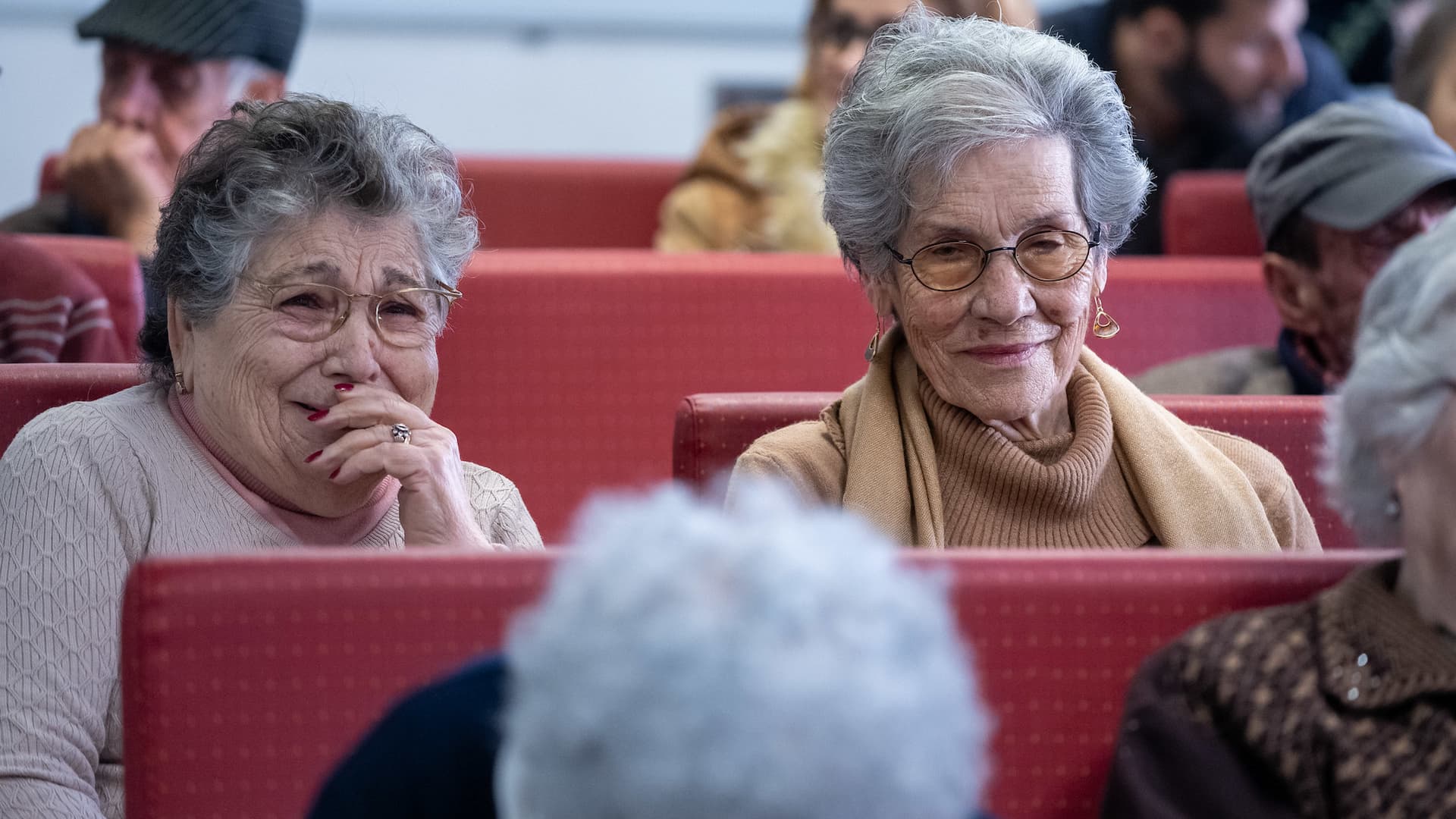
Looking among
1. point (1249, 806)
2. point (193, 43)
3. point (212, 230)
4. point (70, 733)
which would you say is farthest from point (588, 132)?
point (1249, 806)

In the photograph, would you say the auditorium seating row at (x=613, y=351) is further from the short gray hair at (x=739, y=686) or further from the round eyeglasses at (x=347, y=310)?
the short gray hair at (x=739, y=686)

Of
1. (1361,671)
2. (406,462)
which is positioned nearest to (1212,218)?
(406,462)

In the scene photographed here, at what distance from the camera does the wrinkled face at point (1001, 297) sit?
5.66ft

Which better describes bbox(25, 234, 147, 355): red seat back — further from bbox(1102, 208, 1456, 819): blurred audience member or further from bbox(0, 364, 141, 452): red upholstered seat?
bbox(1102, 208, 1456, 819): blurred audience member

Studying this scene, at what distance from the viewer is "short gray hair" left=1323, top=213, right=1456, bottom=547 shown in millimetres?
1159

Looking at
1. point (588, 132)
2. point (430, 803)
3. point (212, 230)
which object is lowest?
point (588, 132)

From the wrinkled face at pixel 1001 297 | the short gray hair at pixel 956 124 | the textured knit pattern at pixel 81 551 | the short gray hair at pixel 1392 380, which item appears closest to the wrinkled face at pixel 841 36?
the short gray hair at pixel 956 124

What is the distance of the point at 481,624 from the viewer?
3.84ft

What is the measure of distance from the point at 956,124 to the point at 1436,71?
1.74 meters

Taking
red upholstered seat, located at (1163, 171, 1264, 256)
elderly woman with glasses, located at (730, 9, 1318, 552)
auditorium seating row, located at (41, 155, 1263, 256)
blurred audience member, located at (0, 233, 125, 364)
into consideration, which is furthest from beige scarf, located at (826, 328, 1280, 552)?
auditorium seating row, located at (41, 155, 1263, 256)

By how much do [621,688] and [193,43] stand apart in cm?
263

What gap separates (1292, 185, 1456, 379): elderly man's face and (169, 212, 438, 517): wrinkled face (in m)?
1.43

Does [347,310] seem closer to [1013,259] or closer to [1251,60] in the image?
[1013,259]

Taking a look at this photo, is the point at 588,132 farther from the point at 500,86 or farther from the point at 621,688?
the point at 621,688
